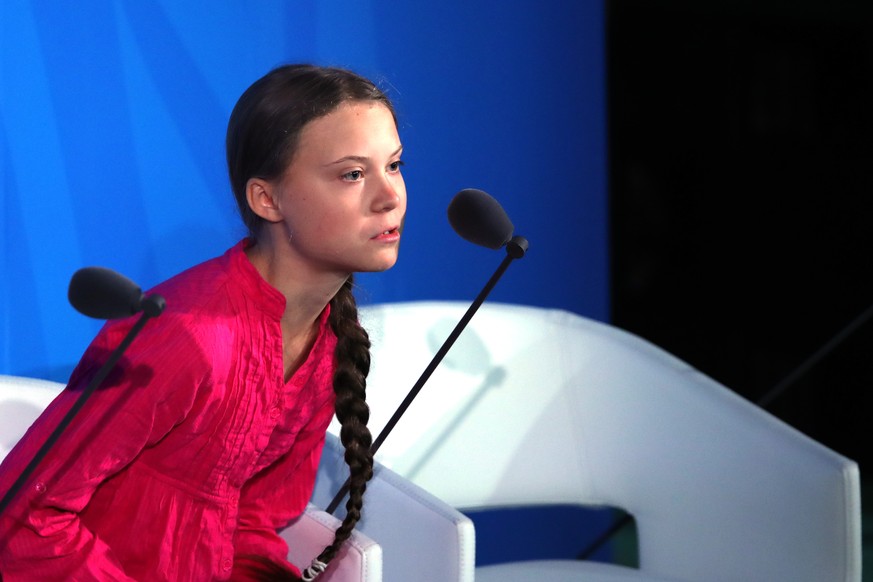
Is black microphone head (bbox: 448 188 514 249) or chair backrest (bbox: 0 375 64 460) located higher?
black microphone head (bbox: 448 188 514 249)

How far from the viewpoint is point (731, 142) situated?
3.19m

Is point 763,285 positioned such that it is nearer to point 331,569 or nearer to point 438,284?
point 438,284

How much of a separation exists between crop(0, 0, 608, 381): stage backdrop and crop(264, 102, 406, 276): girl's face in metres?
0.51

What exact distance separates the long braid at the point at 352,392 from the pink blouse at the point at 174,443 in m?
0.02

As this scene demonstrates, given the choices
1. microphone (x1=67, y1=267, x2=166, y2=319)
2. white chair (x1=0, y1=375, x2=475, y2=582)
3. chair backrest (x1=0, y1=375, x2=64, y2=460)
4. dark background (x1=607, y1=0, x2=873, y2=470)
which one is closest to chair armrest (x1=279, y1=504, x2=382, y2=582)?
white chair (x1=0, y1=375, x2=475, y2=582)

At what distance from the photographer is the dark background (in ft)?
10.2

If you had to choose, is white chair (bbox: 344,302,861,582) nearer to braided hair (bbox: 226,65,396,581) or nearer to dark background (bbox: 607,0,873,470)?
braided hair (bbox: 226,65,396,581)

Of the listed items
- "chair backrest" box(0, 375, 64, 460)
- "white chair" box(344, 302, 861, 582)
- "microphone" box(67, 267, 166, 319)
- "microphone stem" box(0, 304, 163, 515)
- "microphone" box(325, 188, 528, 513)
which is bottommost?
"white chair" box(344, 302, 861, 582)

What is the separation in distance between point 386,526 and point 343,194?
507 mm

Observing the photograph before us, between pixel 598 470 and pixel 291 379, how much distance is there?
0.78 m

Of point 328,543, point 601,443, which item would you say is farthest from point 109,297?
point 601,443

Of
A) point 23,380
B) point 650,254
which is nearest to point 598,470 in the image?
point 23,380

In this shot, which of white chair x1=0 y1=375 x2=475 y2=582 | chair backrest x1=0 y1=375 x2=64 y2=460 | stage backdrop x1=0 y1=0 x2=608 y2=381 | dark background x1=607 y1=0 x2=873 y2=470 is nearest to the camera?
white chair x1=0 y1=375 x2=475 y2=582

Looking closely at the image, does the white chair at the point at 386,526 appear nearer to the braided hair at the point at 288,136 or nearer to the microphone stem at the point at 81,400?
the braided hair at the point at 288,136
